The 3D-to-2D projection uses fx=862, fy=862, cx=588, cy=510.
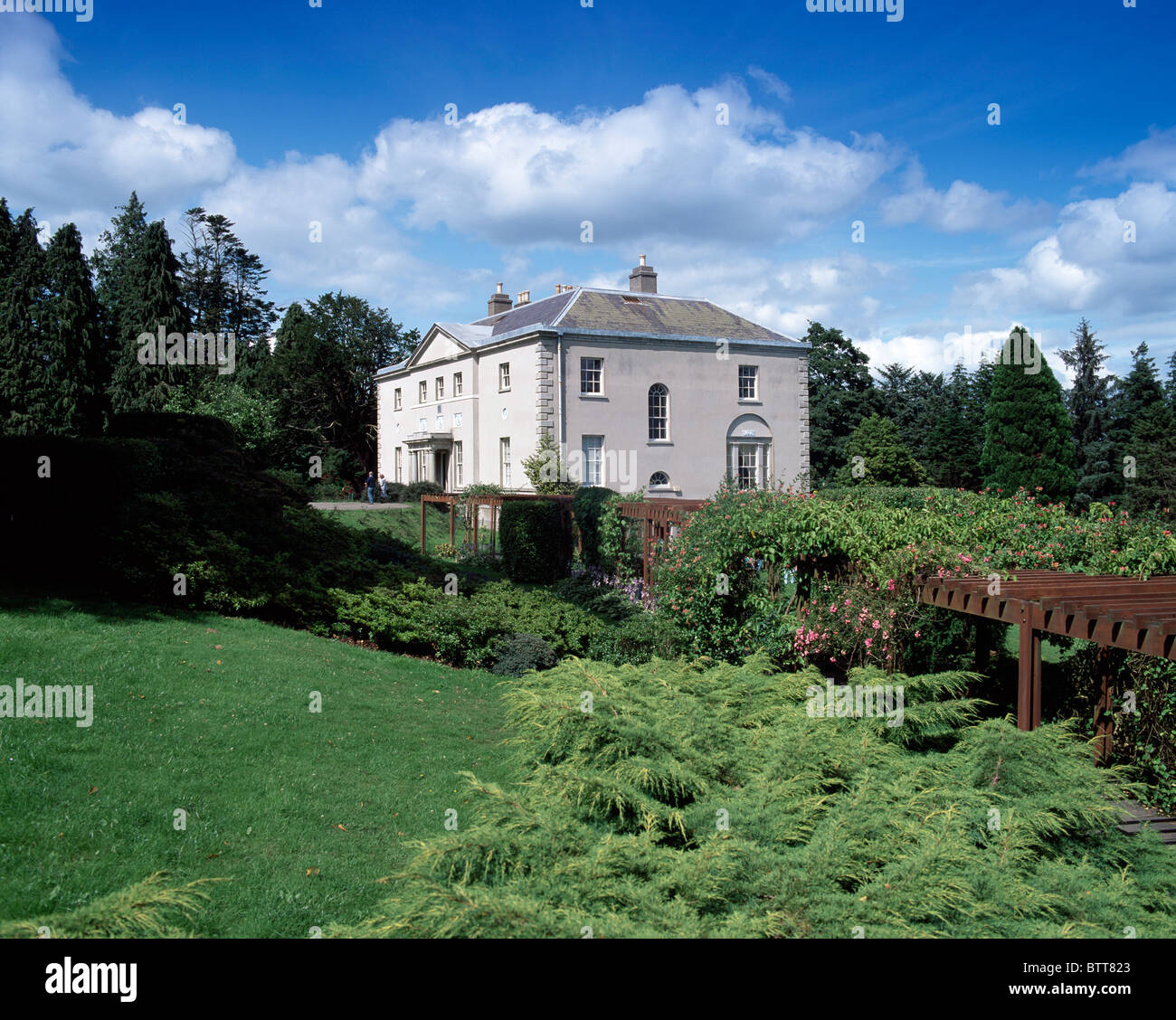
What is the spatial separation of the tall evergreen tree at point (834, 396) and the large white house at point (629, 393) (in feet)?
47.6

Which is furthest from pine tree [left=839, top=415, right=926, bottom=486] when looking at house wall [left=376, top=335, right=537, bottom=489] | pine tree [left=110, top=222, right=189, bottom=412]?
pine tree [left=110, top=222, right=189, bottom=412]

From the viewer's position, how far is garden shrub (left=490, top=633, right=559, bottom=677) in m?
11.7

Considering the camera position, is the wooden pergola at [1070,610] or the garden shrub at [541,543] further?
the garden shrub at [541,543]

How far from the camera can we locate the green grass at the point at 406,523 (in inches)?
1126

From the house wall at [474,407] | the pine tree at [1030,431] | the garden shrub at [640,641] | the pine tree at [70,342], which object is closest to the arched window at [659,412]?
the house wall at [474,407]

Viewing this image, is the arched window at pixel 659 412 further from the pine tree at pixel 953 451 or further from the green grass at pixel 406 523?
the pine tree at pixel 953 451

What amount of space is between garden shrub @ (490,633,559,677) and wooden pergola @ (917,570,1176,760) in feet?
17.2

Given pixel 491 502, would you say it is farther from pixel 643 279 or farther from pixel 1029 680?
pixel 643 279

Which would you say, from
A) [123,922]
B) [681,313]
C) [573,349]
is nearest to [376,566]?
[123,922]

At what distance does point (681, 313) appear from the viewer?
37.2 metres

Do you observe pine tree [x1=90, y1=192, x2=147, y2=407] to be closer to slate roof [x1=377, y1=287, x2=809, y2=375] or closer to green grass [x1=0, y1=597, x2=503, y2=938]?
slate roof [x1=377, y1=287, x2=809, y2=375]

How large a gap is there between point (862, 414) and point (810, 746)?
49331 mm

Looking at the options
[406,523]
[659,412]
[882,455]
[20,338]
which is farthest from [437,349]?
[882,455]
